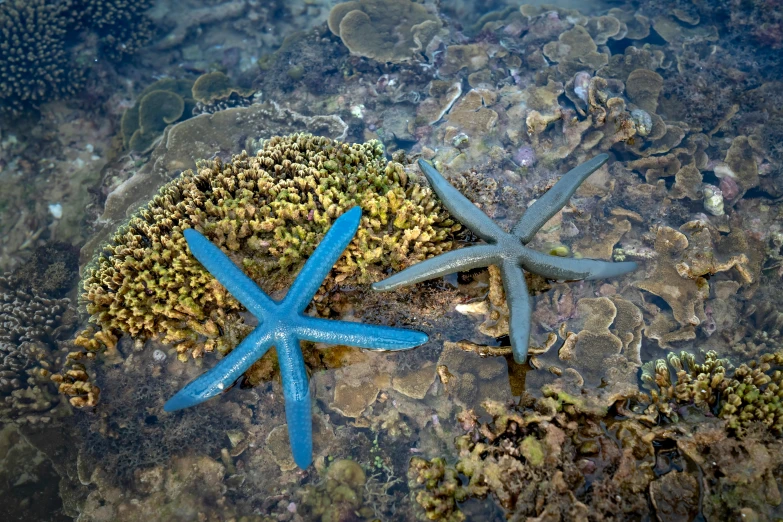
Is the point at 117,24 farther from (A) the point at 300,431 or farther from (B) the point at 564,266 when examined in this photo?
(B) the point at 564,266

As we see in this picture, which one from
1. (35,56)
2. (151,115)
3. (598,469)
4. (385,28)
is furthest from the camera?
(385,28)

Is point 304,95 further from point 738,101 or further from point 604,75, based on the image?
point 738,101

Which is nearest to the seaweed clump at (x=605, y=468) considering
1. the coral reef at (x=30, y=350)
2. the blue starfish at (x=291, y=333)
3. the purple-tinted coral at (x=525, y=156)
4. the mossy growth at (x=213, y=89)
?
the blue starfish at (x=291, y=333)

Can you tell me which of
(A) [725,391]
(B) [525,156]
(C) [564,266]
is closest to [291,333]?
(C) [564,266]

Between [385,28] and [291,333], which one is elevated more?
[385,28]

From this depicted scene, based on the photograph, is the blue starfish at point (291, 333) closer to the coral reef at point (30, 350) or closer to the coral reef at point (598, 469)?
the coral reef at point (598, 469)

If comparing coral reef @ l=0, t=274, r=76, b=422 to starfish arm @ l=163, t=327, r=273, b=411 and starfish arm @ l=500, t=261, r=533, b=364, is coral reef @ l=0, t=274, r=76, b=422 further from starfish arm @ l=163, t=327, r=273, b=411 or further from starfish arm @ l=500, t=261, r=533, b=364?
starfish arm @ l=500, t=261, r=533, b=364

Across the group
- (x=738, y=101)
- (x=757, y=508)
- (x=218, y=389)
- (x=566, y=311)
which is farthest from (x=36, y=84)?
(x=738, y=101)
